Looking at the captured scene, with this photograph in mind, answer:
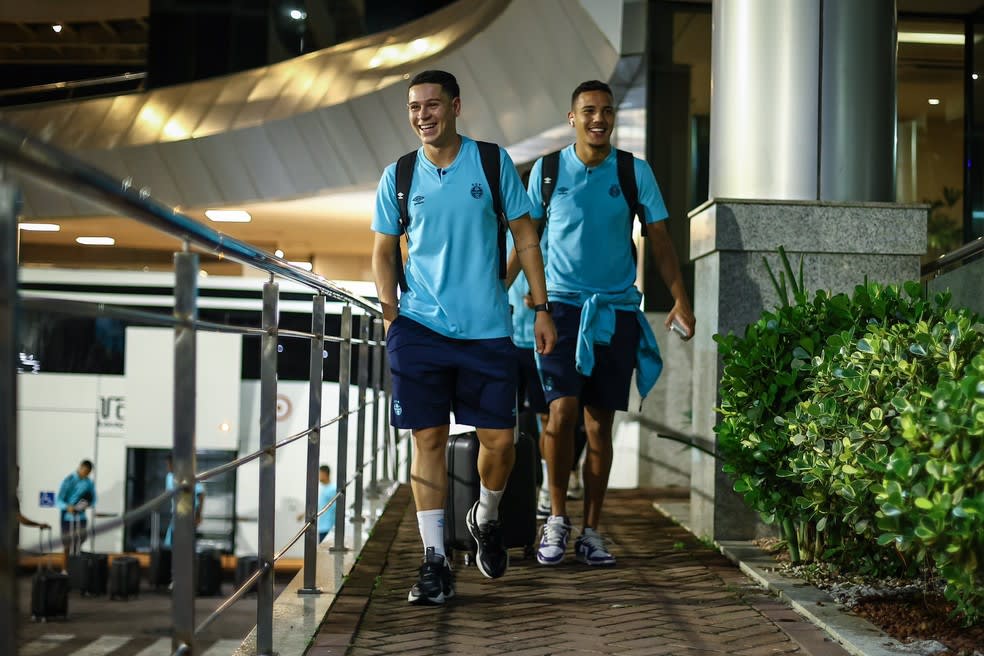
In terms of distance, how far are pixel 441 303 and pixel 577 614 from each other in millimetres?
1205

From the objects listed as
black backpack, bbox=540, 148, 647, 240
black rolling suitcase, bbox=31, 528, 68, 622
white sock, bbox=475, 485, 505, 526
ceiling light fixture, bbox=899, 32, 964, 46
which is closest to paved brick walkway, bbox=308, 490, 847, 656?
white sock, bbox=475, 485, 505, 526

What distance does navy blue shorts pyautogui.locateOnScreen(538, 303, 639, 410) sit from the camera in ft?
17.2

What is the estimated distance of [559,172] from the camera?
539 cm

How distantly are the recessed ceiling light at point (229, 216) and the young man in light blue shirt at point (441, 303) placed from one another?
54.1 feet

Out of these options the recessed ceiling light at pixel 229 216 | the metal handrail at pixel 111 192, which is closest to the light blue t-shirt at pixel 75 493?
the metal handrail at pixel 111 192

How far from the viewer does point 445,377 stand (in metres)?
4.33

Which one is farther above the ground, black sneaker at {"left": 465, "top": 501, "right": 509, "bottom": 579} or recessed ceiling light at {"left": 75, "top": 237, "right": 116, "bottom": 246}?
recessed ceiling light at {"left": 75, "top": 237, "right": 116, "bottom": 246}

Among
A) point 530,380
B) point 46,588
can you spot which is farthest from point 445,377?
point 46,588

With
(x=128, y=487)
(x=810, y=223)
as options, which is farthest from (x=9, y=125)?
(x=810, y=223)

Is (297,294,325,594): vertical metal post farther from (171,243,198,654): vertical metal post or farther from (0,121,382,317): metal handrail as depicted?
(171,243,198,654): vertical metal post

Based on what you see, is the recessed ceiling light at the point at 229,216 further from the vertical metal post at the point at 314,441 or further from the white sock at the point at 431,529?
the white sock at the point at 431,529

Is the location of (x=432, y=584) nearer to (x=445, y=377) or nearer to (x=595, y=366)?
(x=445, y=377)

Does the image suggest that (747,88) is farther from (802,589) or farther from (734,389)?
(802,589)

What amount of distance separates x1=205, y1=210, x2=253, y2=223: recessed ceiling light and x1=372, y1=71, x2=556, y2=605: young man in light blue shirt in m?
16.5
